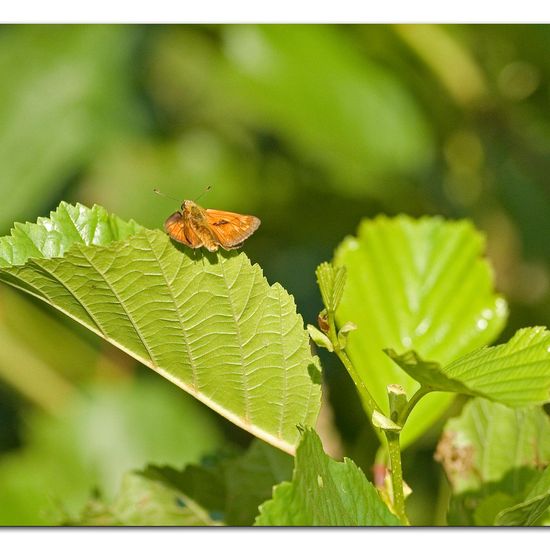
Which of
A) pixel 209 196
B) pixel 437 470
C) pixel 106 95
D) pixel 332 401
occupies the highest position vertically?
pixel 106 95

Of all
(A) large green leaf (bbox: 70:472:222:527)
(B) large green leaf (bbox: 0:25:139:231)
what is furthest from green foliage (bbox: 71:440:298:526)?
(B) large green leaf (bbox: 0:25:139:231)

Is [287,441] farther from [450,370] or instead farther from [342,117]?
[342,117]

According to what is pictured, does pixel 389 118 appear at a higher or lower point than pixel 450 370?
higher

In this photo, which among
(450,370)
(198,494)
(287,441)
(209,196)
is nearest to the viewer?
(450,370)

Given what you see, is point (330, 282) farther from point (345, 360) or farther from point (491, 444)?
point (491, 444)

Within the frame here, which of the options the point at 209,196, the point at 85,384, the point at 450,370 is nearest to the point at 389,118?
the point at 209,196

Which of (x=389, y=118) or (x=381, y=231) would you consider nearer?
(x=381, y=231)

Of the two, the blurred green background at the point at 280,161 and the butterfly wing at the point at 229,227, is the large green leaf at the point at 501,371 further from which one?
the blurred green background at the point at 280,161
